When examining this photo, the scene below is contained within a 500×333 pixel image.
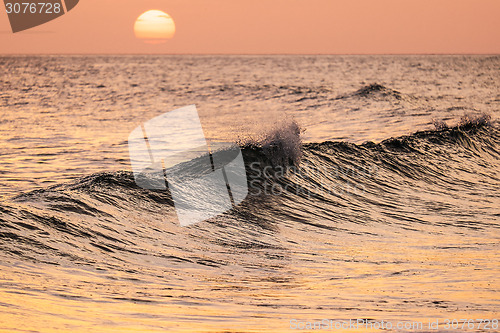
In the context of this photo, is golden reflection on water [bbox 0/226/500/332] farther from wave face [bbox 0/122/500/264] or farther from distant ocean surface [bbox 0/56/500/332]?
wave face [bbox 0/122/500/264]

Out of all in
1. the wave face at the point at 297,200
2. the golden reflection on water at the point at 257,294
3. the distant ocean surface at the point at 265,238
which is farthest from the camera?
the wave face at the point at 297,200

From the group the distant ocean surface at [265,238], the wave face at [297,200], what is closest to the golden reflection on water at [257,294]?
the distant ocean surface at [265,238]

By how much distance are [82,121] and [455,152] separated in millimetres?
14327

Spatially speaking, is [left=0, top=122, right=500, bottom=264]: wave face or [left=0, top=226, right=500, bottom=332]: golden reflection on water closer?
[left=0, top=226, right=500, bottom=332]: golden reflection on water

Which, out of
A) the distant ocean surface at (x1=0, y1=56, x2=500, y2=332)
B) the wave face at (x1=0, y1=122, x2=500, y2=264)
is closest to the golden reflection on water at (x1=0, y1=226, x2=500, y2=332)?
the distant ocean surface at (x1=0, y1=56, x2=500, y2=332)

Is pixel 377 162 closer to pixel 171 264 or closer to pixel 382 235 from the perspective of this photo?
pixel 382 235

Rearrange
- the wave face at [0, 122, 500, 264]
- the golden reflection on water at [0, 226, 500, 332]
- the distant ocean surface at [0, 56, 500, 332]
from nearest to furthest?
the golden reflection on water at [0, 226, 500, 332]
the distant ocean surface at [0, 56, 500, 332]
the wave face at [0, 122, 500, 264]

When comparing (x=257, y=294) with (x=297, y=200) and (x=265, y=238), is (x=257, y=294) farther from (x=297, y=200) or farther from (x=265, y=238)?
(x=297, y=200)

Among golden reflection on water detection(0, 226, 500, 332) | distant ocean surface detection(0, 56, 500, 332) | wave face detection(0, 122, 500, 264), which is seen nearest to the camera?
golden reflection on water detection(0, 226, 500, 332)

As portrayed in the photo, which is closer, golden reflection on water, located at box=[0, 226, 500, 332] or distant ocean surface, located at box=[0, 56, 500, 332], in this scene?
golden reflection on water, located at box=[0, 226, 500, 332]

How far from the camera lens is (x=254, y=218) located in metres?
9.82

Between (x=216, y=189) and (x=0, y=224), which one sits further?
(x=216, y=189)

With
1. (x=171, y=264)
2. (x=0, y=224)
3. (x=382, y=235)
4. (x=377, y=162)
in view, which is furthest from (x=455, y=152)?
(x=0, y=224)

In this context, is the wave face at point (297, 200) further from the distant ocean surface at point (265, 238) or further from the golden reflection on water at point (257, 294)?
the golden reflection on water at point (257, 294)
